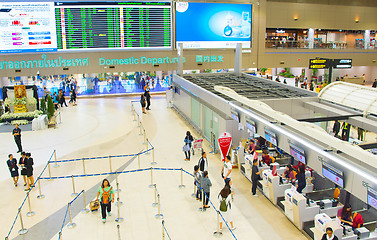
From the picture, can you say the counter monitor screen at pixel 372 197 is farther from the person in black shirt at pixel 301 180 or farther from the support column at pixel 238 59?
the support column at pixel 238 59

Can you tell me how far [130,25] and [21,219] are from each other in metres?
20.7

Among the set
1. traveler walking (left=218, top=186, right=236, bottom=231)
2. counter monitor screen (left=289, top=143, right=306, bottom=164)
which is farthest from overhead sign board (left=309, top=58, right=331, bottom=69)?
traveler walking (left=218, top=186, right=236, bottom=231)

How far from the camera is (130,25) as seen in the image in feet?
88.3

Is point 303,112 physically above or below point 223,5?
below

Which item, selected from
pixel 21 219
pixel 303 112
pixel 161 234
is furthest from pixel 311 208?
pixel 21 219

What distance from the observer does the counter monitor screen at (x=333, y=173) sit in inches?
290

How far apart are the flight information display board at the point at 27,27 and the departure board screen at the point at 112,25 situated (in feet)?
2.21

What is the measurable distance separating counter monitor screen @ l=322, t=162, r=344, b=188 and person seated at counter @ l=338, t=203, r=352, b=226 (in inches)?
44.7

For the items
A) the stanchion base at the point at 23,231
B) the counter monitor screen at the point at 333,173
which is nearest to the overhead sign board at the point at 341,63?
the counter monitor screen at the point at 333,173

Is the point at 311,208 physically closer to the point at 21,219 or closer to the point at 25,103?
the point at 21,219

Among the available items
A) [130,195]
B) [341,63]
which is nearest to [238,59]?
[341,63]

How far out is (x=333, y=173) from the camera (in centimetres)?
757

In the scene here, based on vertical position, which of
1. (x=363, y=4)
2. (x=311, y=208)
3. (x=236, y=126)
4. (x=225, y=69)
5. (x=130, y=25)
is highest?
(x=363, y=4)

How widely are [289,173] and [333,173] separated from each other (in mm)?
2759
